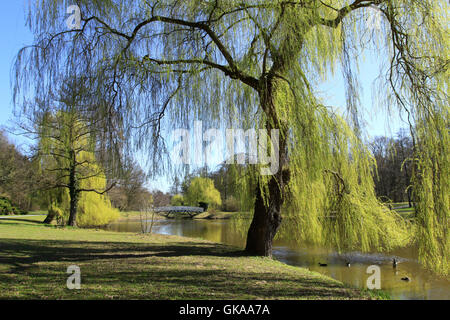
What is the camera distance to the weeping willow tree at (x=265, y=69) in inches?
136

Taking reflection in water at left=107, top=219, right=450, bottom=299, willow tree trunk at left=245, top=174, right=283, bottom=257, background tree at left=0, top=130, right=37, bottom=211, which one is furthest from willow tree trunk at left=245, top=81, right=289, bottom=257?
background tree at left=0, top=130, right=37, bottom=211

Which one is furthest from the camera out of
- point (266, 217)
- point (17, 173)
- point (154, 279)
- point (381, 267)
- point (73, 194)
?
point (17, 173)

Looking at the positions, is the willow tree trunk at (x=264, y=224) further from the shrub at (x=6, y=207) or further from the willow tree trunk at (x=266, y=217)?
the shrub at (x=6, y=207)

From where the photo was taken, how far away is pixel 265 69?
4711 millimetres

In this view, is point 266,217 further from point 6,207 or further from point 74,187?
point 6,207

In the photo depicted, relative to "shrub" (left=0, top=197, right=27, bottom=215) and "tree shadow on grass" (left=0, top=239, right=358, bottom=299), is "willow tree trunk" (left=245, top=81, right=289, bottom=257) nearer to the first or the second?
"tree shadow on grass" (left=0, top=239, right=358, bottom=299)

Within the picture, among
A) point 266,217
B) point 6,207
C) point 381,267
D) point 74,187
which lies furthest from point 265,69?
point 6,207

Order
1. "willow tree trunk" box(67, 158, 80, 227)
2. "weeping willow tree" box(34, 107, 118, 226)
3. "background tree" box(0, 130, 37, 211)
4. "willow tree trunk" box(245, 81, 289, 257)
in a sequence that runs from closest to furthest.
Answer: "willow tree trunk" box(245, 81, 289, 257) < "weeping willow tree" box(34, 107, 118, 226) < "willow tree trunk" box(67, 158, 80, 227) < "background tree" box(0, 130, 37, 211)

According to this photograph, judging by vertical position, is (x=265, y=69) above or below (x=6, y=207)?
above

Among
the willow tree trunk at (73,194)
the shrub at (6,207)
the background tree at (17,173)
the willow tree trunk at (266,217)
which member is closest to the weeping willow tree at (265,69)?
the willow tree trunk at (266,217)

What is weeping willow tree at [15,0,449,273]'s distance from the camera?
3449 mm

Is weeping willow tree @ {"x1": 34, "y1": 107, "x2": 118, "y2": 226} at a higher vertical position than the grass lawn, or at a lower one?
higher
